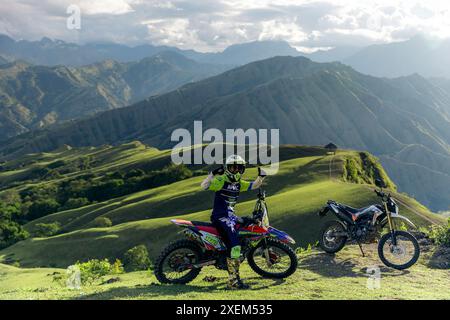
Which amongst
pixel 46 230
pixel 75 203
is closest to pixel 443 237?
pixel 46 230

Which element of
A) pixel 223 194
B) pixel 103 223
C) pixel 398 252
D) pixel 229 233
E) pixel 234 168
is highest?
pixel 234 168

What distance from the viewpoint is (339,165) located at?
77.2m

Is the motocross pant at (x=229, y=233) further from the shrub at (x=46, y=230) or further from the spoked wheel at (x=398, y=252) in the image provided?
the shrub at (x=46, y=230)

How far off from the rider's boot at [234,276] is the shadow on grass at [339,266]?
333cm

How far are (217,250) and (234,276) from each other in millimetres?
951

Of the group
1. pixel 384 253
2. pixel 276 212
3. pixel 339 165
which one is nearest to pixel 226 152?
pixel 339 165

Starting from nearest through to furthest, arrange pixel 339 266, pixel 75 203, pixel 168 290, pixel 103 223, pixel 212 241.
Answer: pixel 168 290 < pixel 212 241 < pixel 339 266 < pixel 103 223 < pixel 75 203

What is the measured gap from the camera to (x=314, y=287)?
12.6m

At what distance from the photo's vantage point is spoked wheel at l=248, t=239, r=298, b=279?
13352mm

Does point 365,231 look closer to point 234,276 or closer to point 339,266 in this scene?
point 339,266

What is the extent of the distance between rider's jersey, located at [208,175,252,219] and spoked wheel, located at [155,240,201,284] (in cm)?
137

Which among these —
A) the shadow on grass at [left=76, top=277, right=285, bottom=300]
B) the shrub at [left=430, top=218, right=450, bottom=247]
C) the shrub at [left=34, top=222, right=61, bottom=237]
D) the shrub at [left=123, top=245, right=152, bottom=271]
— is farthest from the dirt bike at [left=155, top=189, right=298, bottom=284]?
the shrub at [left=34, top=222, right=61, bottom=237]
